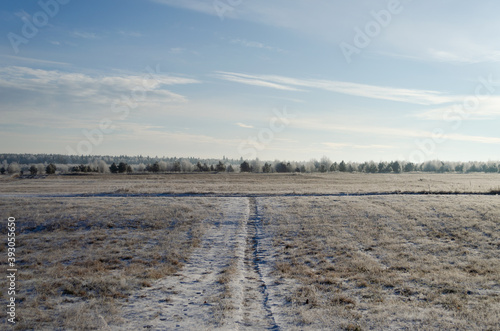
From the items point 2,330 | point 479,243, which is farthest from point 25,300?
point 479,243

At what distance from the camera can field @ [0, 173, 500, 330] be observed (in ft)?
28.0

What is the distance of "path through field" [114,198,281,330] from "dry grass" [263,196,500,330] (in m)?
0.94

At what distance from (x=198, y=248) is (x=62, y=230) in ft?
33.5

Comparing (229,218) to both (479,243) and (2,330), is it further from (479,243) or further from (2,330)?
(2,330)

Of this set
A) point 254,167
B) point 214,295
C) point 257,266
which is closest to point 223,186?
point 257,266

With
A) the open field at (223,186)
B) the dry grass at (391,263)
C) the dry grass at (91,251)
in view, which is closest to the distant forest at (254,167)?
the open field at (223,186)

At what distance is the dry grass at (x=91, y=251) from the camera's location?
903 centimetres

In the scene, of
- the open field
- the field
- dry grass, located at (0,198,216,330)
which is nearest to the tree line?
the open field

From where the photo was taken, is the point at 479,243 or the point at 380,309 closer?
the point at 380,309

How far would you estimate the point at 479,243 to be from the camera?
57.9 feet

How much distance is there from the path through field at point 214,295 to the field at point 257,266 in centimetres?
5

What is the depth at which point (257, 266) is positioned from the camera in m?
13.8

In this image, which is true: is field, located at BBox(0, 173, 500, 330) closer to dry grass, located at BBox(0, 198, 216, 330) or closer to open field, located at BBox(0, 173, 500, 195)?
dry grass, located at BBox(0, 198, 216, 330)

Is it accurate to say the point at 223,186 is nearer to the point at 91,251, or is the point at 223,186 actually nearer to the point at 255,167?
the point at 91,251
